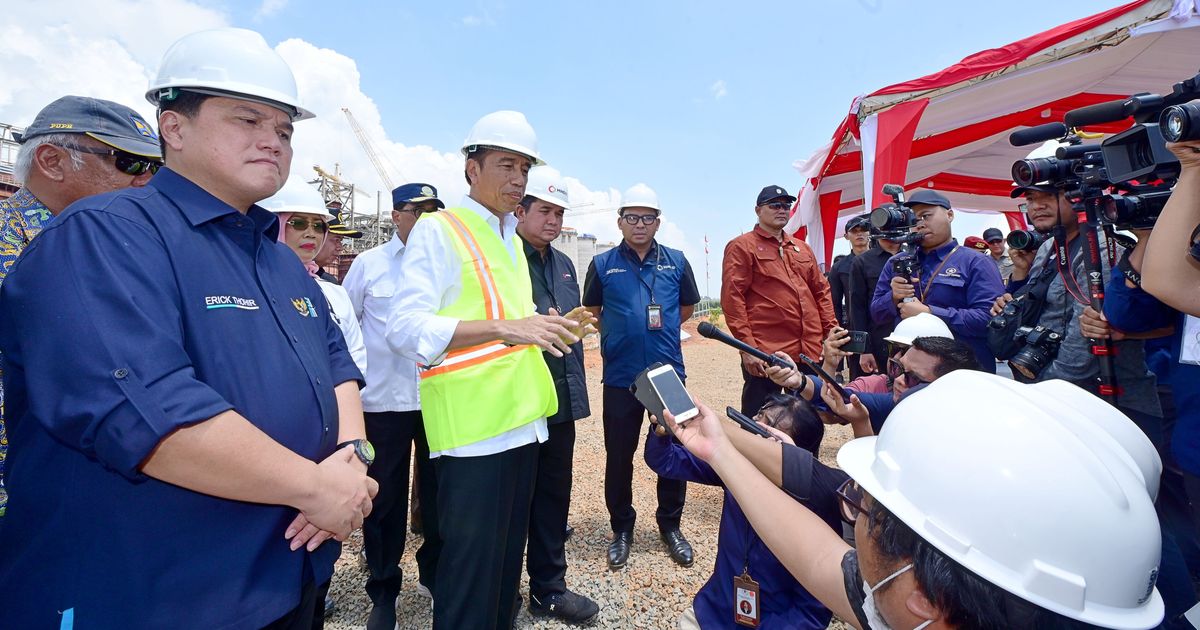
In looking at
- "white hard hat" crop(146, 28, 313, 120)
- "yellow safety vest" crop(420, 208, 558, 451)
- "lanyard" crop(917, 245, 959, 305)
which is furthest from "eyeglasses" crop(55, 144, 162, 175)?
"lanyard" crop(917, 245, 959, 305)

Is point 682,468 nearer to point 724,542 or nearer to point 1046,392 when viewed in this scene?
point 724,542

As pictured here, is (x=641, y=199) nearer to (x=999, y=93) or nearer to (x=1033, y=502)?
(x=1033, y=502)

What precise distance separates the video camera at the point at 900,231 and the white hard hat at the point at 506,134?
2706 mm

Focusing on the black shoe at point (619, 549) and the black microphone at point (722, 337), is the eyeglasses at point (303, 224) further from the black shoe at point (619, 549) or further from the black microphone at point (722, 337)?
the black shoe at point (619, 549)

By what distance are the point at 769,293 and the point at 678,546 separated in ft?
6.73

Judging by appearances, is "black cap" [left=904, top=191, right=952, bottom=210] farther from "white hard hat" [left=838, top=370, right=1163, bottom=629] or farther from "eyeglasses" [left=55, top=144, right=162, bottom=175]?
"eyeglasses" [left=55, top=144, right=162, bottom=175]

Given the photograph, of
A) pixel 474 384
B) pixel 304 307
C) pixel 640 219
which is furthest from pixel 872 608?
pixel 640 219

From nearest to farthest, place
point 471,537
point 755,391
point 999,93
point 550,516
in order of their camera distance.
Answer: point 471,537 < point 550,516 < point 755,391 < point 999,93

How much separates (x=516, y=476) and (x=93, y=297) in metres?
1.50

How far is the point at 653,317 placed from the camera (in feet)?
12.9

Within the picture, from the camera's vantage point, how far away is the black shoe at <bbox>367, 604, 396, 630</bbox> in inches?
113

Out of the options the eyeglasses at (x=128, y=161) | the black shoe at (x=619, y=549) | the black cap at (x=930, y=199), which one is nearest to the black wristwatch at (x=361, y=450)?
the eyeglasses at (x=128, y=161)

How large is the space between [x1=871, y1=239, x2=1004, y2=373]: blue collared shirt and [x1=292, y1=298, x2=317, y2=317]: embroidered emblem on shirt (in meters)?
3.98

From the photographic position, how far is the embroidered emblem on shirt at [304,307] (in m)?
1.57
